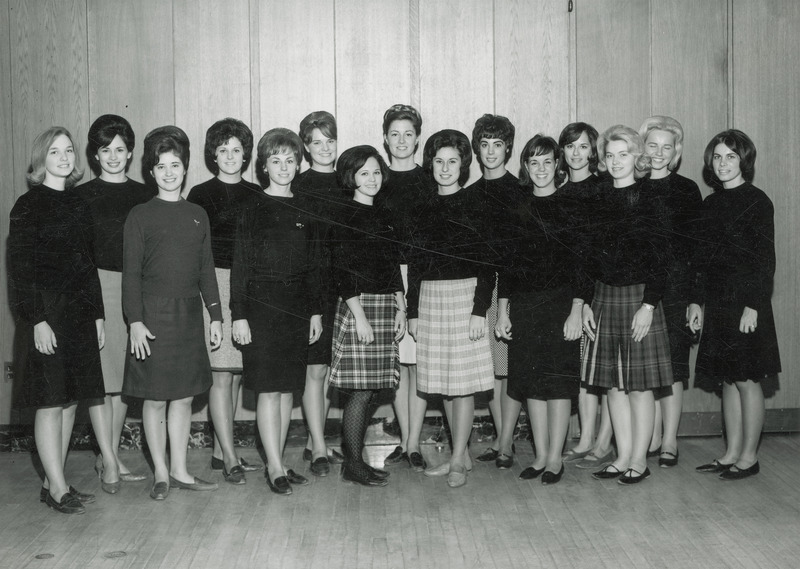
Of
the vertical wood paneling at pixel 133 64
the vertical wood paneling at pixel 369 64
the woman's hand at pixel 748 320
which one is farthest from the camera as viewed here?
the vertical wood paneling at pixel 369 64

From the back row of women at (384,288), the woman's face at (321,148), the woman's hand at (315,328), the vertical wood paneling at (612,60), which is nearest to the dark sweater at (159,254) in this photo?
the back row of women at (384,288)

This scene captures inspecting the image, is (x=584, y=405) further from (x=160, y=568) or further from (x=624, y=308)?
(x=160, y=568)

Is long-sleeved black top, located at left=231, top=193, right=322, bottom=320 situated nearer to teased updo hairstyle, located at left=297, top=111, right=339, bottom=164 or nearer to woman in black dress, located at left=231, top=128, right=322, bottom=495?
woman in black dress, located at left=231, top=128, right=322, bottom=495

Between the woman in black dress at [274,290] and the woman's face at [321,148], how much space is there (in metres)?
0.38

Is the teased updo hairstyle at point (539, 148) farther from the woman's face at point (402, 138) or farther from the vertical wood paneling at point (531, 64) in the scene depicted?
the vertical wood paneling at point (531, 64)

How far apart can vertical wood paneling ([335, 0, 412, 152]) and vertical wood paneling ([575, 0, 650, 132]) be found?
0.94 meters

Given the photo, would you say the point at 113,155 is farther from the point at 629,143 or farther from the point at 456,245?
the point at 629,143

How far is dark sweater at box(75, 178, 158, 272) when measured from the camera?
12.4 ft

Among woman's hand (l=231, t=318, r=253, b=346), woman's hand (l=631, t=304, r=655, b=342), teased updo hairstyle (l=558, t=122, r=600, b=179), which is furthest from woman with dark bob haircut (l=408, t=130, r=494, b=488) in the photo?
woman's hand (l=231, t=318, r=253, b=346)

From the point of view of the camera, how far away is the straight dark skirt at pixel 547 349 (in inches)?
149

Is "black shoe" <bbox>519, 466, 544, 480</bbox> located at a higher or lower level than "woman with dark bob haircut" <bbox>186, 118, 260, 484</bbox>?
lower

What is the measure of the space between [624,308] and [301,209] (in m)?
1.47

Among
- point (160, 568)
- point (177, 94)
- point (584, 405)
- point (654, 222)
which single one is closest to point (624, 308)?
point (654, 222)

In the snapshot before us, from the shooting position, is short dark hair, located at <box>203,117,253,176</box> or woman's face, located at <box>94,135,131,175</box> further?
short dark hair, located at <box>203,117,253,176</box>
